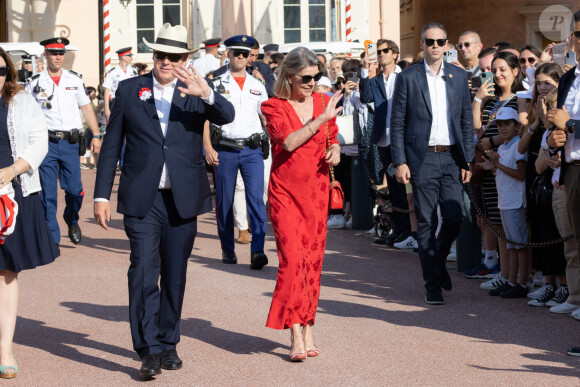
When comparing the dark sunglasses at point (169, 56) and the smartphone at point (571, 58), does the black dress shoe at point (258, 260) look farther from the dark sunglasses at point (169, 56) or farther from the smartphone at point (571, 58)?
the dark sunglasses at point (169, 56)

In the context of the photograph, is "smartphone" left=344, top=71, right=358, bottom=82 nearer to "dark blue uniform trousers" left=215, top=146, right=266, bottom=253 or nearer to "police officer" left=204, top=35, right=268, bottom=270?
"police officer" left=204, top=35, right=268, bottom=270

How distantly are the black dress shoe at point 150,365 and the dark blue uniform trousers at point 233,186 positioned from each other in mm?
4435

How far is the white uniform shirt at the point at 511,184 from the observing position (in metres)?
9.24

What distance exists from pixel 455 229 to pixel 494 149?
901 mm

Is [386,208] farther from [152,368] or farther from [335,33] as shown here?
[335,33]

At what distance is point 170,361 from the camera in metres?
6.86

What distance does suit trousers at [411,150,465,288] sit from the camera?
904 centimetres

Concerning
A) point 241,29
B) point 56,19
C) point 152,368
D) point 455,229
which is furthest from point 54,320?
point 56,19

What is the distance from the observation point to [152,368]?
6.59 m

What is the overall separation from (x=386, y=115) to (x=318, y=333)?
4.89 m

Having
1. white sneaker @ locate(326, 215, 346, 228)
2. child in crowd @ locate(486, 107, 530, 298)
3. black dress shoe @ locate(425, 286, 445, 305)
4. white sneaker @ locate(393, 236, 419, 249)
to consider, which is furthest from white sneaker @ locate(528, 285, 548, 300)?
white sneaker @ locate(326, 215, 346, 228)

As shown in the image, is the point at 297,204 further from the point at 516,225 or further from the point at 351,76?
the point at 351,76

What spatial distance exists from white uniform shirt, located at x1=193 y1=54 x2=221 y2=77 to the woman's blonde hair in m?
11.2

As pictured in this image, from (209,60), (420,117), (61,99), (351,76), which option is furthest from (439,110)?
(209,60)
